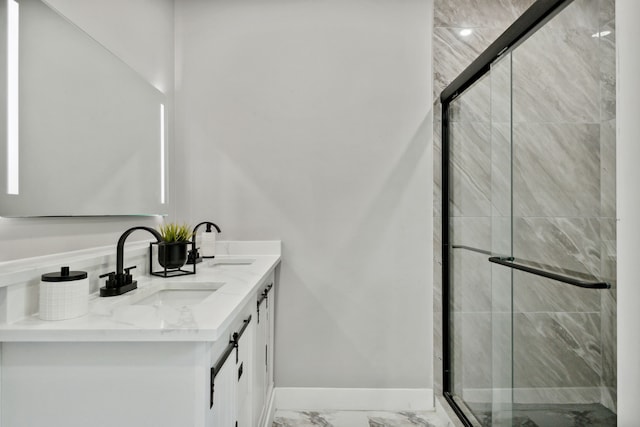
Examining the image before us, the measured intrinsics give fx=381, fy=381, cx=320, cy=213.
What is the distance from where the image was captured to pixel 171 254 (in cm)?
158

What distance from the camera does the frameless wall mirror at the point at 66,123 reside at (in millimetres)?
1156

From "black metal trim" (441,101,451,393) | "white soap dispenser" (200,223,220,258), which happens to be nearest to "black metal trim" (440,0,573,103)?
"black metal trim" (441,101,451,393)

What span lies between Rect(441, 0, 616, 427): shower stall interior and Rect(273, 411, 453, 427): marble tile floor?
270 mm

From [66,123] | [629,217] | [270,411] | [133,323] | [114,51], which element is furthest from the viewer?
[270,411]

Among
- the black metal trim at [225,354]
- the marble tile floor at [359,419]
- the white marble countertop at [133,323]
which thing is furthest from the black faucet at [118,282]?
the marble tile floor at [359,419]

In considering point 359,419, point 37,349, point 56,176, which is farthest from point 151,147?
point 359,419

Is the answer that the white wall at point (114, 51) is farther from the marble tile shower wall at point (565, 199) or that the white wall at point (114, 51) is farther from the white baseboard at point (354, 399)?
the marble tile shower wall at point (565, 199)

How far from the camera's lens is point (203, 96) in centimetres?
237

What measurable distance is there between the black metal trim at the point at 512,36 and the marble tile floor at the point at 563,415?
117 cm

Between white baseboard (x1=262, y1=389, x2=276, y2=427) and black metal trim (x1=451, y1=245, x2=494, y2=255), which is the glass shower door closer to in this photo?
black metal trim (x1=451, y1=245, x2=494, y2=255)

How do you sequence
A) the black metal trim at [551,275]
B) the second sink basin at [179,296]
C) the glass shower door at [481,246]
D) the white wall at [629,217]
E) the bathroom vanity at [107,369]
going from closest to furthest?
the white wall at [629,217] < the bathroom vanity at [107,369] < the black metal trim at [551,275] < the second sink basin at [179,296] < the glass shower door at [481,246]

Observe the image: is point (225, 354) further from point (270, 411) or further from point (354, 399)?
point (354, 399)

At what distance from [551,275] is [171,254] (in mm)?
1401

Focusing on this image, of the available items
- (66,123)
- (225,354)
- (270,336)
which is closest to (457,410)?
(270,336)
